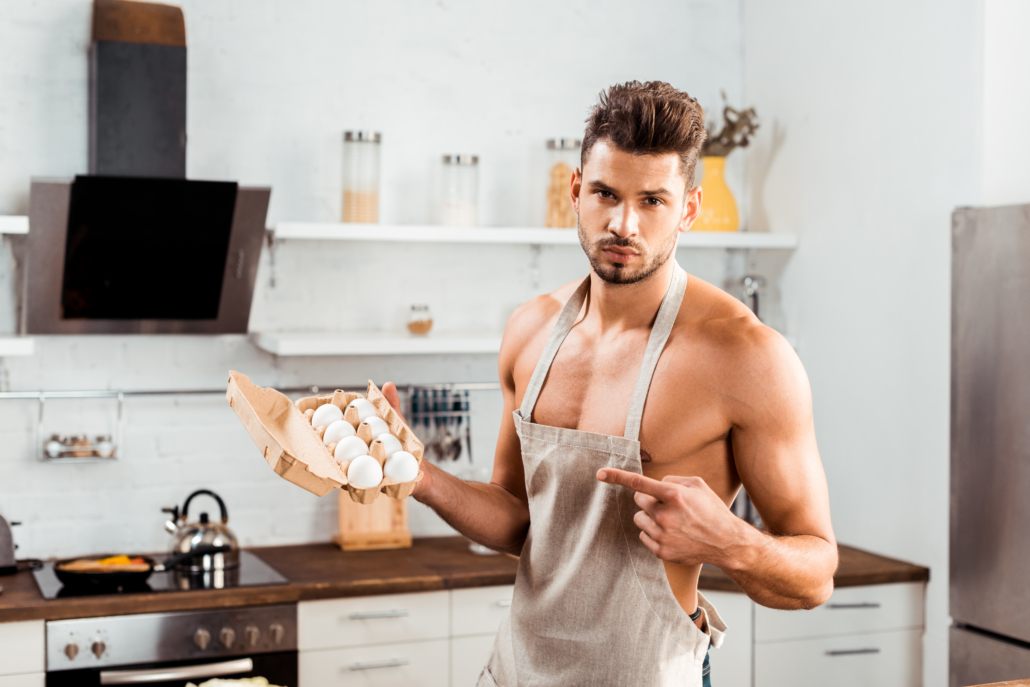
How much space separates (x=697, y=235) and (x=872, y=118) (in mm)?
649

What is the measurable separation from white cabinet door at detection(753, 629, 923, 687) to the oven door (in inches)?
52.3

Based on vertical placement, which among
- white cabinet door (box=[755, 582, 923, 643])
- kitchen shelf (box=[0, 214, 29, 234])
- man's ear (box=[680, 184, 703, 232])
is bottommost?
white cabinet door (box=[755, 582, 923, 643])

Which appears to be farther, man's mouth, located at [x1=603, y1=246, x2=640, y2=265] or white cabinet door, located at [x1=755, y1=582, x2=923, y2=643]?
white cabinet door, located at [x1=755, y1=582, x2=923, y2=643]

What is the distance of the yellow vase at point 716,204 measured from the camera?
3.42 meters

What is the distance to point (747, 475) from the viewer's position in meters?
1.50

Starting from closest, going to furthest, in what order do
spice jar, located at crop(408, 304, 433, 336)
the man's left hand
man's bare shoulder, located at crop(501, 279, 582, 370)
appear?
the man's left hand < man's bare shoulder, located at crop(501, 279, 582, 370) < spice jar, located at crop(408, 304, 433, 336)

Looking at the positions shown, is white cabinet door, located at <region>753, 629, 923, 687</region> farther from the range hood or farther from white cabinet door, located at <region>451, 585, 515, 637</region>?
the range hood

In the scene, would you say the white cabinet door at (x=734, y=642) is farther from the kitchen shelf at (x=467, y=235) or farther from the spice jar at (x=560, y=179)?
the spice jar at (x=560, y=179)

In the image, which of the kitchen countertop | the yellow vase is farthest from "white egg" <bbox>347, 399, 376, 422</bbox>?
the yellow vase

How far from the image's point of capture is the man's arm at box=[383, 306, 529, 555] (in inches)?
64.1

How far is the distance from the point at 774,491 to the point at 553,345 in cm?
51

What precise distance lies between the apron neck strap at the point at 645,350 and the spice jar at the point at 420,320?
1322mm

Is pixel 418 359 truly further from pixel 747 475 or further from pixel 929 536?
pixel 747 475

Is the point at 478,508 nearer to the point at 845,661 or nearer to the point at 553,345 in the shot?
the point at 553,345
